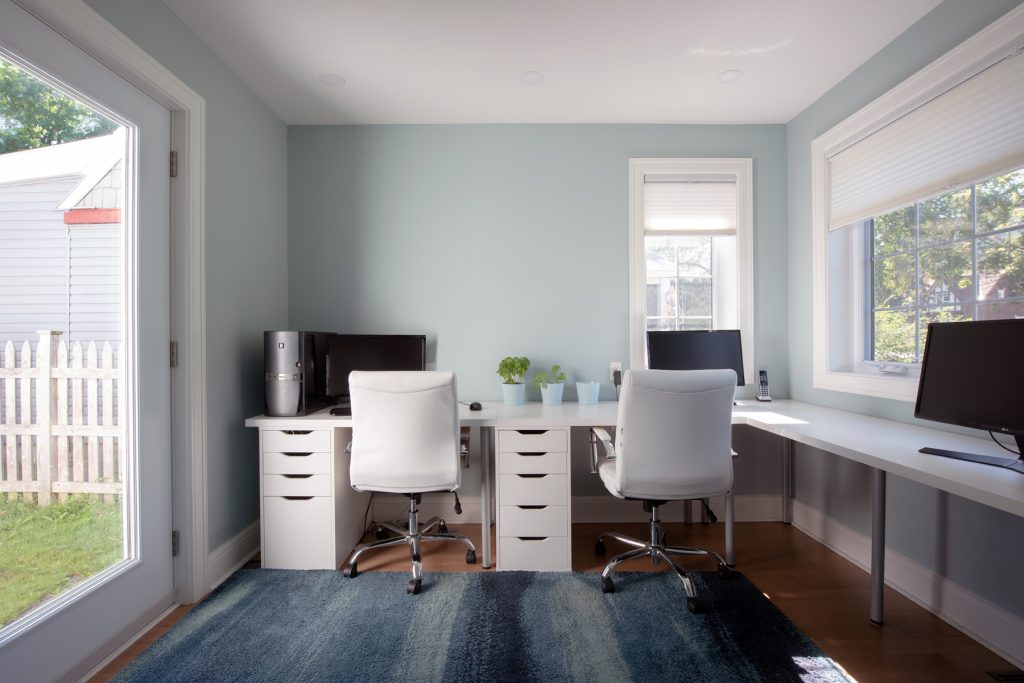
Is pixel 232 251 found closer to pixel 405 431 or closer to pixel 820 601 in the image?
pixel 405 431

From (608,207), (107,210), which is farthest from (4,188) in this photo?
(608,207)

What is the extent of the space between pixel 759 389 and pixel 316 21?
3.22 m

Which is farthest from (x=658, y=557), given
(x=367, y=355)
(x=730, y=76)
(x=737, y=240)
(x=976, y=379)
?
(x=730, y=76)

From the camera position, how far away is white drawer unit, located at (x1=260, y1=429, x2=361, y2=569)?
240cm

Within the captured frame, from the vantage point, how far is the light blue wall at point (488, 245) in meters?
3.13

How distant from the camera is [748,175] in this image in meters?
3.13

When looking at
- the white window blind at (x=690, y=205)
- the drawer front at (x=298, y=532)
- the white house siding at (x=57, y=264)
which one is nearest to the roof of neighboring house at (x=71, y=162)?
the white house siding at (x=57, y=264)

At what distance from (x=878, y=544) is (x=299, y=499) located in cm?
265

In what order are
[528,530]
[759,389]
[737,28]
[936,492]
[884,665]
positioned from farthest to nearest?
[759,389] < [528,530] < [737,28] < [936,492] < [884,665]

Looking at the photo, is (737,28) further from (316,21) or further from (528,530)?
(528,530)

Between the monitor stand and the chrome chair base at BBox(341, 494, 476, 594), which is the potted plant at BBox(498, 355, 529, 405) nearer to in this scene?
the chrome chair base at BBox(341, 494, 476, 594)

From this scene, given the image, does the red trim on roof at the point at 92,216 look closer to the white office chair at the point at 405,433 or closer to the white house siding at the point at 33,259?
the white house siding at the point at 33,259

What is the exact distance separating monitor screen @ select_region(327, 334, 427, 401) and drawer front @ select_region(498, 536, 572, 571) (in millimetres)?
1200

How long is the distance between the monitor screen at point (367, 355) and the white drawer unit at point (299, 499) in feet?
1.51
